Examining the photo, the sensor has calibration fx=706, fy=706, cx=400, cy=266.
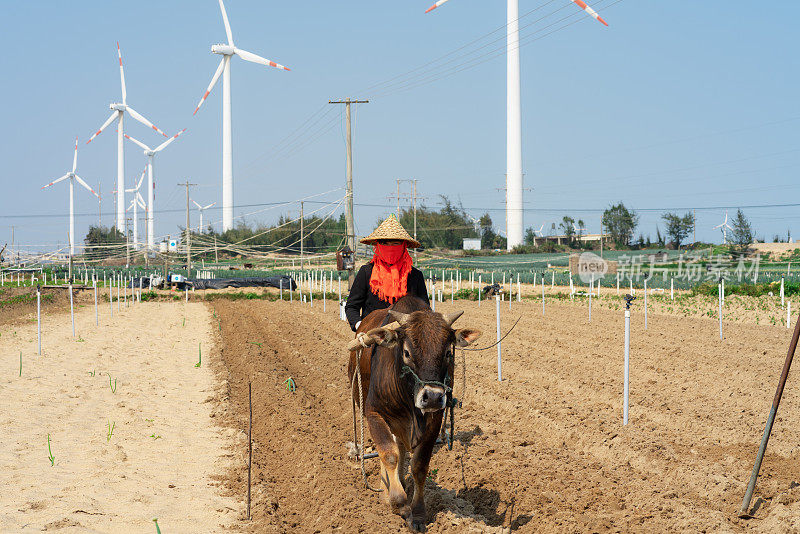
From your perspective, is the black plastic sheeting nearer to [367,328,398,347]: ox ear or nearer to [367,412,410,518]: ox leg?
[367,412,410,518]: ox leg

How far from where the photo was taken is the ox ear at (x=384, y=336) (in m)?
5.05

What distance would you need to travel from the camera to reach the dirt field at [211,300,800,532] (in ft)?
18.4

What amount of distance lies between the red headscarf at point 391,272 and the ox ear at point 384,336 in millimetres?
1432

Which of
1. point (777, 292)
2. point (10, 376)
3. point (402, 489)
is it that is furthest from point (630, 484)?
point (777, 292)

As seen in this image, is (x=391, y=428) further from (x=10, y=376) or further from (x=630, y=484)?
(x=10, y=376)

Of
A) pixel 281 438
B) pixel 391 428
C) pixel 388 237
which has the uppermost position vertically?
pixel 388 237

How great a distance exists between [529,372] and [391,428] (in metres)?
7.11

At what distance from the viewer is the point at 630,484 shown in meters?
6.33

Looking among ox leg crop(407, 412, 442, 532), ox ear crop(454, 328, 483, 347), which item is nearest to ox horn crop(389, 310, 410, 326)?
ox ear crop(454, 328, 483, 347)

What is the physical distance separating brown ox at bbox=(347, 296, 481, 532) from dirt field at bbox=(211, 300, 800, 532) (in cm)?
37

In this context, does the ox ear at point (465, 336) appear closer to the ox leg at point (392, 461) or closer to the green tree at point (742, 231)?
the ox leg at point (392, 461)

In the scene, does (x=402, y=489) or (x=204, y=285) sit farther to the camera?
(x=204, y=285)

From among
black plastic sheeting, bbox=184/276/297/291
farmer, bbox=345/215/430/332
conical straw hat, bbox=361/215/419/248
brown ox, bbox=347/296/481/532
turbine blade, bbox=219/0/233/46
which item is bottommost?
black plastic sheeting, bbox=184/276/297/291

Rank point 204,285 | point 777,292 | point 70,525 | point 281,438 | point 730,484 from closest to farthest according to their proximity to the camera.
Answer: point 70,525 < point 730,484 < point 281,438 < point 777,292 < point 204,285
